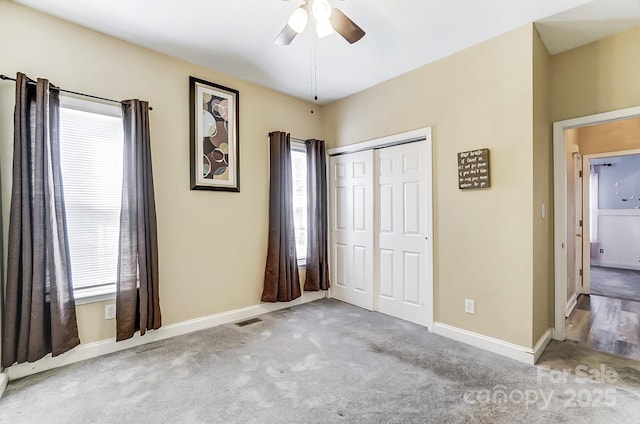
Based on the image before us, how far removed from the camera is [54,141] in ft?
7.39

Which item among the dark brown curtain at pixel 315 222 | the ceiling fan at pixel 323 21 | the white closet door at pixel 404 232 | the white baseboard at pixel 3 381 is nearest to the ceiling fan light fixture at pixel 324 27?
the ceiling fan at pixel 323 21

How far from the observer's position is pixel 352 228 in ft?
13.0

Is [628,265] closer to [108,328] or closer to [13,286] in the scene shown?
[108,328]

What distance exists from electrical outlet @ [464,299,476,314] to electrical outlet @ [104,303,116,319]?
314 cm

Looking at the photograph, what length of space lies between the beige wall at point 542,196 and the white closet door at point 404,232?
892mm

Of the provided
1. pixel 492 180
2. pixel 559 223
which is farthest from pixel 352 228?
pixel 559 223

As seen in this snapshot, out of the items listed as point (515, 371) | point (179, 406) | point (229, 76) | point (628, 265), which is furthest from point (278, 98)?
point (628, 265)

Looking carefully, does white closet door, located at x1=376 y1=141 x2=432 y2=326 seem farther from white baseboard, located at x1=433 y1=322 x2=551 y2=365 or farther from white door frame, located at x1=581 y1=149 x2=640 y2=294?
white door frame, located at x1=581 y1=149 x2=640 y2=294

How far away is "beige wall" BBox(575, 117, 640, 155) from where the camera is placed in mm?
4242

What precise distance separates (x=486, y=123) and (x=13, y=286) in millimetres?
3870

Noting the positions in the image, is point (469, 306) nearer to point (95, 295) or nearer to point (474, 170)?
point (474, 170)

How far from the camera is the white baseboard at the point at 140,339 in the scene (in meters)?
2.25

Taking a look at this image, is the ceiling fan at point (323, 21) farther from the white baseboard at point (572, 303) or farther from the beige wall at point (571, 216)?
the white baseboard at point (572, 303)

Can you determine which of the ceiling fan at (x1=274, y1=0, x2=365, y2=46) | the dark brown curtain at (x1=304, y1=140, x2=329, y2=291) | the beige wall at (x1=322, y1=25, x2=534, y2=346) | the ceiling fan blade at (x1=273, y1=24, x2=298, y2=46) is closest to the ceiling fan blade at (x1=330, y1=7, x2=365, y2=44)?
the ceiling fan at (x1=274, y1=0, x2=365, y2=46)
